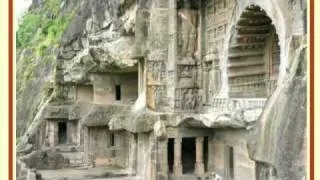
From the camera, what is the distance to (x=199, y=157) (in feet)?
52.6

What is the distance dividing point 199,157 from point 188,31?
4.49 meters

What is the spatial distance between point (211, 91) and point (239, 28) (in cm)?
296

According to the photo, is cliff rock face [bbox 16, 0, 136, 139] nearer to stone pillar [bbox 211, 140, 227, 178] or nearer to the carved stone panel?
the carved stone panel

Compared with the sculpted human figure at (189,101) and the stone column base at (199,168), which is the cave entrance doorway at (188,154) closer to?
the stone column base at (199,168)

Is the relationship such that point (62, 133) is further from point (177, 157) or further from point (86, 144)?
point (177, 157)

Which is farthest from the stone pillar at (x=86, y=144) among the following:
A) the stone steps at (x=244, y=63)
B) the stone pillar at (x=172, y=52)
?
the stone steps at (x=244, y=63)

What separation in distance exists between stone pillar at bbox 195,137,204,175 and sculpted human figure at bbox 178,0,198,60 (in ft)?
9.76

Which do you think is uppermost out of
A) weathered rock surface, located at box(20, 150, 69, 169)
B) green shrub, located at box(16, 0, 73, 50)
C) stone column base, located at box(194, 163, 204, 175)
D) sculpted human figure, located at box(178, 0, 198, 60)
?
green shrub, located at box(16, 0, 73, 50)

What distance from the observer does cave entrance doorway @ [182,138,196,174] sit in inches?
687

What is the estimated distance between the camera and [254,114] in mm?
12039

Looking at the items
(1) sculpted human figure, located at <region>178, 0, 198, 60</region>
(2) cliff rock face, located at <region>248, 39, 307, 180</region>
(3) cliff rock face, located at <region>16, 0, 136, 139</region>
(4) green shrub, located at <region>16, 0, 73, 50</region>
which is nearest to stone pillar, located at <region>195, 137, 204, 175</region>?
(1) sculpted human figure, located at <region>178, 0, 198, 60</region>

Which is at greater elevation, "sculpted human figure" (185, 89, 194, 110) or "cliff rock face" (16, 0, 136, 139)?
"cliff rock face" (16, 0, 136, 139)

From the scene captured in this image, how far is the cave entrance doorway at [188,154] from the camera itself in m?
17.5
